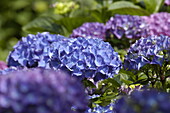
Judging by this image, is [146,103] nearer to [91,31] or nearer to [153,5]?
[91,31]

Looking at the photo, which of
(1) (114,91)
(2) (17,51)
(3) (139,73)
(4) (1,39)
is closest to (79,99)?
(1) (114,91)

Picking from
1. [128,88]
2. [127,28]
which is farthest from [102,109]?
[127,28]

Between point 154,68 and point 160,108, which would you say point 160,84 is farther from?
point 160,108

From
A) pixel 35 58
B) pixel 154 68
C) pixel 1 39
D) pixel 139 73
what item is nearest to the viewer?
pixel 154 68

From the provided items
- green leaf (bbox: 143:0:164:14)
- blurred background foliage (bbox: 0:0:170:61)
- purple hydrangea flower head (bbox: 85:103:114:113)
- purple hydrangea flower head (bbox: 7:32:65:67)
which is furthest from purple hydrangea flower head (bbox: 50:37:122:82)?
green leaf (bbox: 143:0:164:14)

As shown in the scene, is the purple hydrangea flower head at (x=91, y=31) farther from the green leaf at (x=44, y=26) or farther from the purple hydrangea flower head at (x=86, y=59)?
the purple hydrangea flower head at (x=86, y=59)

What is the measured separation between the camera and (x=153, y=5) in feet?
9.45

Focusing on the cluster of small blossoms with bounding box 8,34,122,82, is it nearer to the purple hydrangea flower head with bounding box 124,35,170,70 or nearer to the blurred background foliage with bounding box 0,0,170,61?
the purple hydrangea flower head with bounding box 124,35,170,70

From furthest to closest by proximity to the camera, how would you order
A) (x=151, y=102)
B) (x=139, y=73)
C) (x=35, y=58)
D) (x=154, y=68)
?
(x=35, y=58) < (x=139, y=73) < (x=154, y=68) < (x=151, y=102)

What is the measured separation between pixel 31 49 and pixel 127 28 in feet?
1.97

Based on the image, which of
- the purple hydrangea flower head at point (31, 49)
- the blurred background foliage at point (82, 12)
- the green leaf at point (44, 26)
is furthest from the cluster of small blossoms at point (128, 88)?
the green leaf at point (44, 26)

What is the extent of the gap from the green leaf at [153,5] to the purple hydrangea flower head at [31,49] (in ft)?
3.04

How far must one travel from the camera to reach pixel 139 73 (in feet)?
6.14

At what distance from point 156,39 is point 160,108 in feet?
2.97
